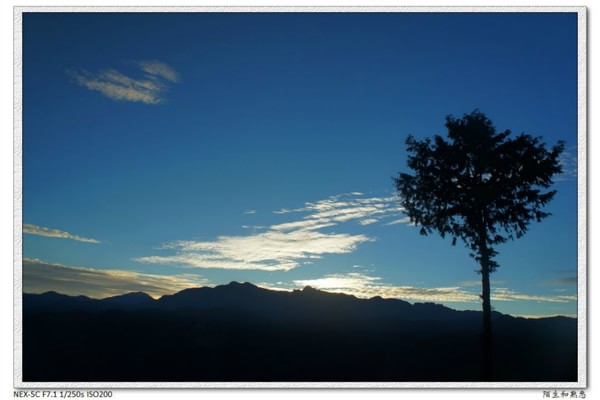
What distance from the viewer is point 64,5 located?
1719 cm

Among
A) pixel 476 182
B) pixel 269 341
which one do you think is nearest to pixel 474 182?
pixel 476 182

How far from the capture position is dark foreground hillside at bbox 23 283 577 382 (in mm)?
17844

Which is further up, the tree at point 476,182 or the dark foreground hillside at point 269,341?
the tree at point 476,182

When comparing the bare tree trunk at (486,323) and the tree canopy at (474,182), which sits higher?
the tree canopy at (474,182)

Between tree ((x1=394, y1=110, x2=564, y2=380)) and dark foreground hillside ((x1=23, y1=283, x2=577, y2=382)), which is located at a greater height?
tree ((x1=394, y1=110, x2=564, y2=380))

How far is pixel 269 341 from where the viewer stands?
78.2ft

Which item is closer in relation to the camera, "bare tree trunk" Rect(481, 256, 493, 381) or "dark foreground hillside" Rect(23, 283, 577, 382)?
"dark foreground hillside" Rect(23, 283, 577, 382)

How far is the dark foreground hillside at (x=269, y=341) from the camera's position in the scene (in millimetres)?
17844

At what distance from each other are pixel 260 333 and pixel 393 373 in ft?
28.0

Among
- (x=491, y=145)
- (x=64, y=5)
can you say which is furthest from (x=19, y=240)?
(x=491, y=145)

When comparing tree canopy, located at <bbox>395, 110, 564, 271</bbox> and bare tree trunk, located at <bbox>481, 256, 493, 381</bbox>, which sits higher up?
tree canopy, located at <bbox>395, 110, 564, 271</bbox>

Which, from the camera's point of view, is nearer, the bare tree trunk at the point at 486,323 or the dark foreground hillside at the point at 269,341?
the dark foreground hillside at the point at 269,341
